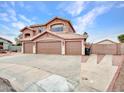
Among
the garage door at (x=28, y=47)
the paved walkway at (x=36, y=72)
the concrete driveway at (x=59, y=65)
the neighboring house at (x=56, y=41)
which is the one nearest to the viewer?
the paved walkway at (x=36, y=72)

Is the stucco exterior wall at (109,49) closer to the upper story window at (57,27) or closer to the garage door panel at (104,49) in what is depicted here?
the garage door panel at (104,49)

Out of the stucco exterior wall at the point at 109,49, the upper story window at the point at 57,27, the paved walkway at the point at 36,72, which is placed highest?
the upper story window at the point at 57,27

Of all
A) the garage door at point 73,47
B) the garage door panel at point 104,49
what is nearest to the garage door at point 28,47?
the garage door at point 73,47

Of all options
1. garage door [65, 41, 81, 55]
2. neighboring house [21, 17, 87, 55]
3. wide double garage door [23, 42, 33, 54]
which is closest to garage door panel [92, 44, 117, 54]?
neighboring house [21, 17, 87, 55]

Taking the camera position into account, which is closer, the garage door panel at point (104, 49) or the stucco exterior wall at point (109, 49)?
the stucco exterior wall at point (109, 49)

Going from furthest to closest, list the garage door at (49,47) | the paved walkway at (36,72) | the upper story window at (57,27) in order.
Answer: the upper story window at (57,27), the garage door at (49,47), the paved walkway at (36,72)

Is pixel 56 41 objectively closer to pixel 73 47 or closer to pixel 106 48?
pixel 73 47

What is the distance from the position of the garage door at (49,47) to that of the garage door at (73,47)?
130 centimetres

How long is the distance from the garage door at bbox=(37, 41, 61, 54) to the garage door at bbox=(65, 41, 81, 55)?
4.28 ft

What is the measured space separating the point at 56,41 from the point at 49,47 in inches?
60.3

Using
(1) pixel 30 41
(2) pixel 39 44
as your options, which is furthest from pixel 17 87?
(1) pixel 30 41

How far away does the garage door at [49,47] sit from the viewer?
1595 cm

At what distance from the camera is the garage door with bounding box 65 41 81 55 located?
14.8 metres

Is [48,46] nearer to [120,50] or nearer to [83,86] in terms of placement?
[120,50]
